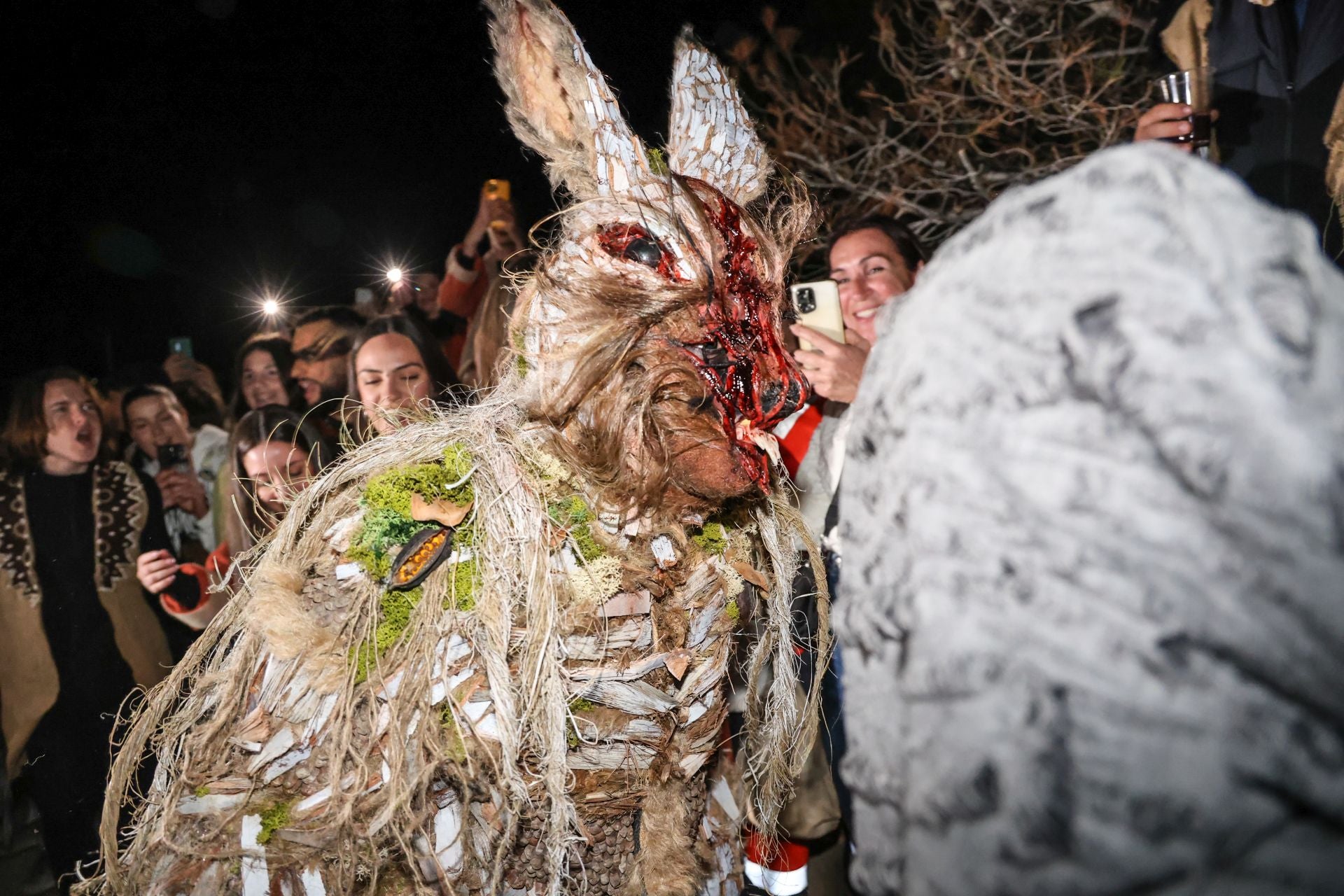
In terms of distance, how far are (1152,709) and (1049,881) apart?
12 centimetres

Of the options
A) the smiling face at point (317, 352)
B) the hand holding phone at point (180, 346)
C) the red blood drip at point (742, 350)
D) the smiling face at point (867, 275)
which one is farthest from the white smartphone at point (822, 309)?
the hand holding phone at point (180, 346)

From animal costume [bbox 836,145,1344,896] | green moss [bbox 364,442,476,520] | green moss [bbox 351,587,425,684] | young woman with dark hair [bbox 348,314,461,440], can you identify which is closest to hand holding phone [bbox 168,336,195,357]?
young woman with dark hair [bbox 348,314,461,440]

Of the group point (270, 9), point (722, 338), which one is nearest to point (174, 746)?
point (722, 338)

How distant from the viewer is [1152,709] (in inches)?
17.9

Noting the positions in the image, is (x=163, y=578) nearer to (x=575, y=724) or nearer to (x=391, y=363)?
(x=391, y=363)

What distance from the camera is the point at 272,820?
124 cm

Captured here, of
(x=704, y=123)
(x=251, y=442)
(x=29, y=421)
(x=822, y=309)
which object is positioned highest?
(x=704, y=123)

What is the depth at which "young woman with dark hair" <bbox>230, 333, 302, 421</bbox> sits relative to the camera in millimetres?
3162

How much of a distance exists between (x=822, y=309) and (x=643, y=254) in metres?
1.04

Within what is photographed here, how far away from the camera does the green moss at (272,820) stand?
123 cm

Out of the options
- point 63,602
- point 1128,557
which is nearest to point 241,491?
point 63,602

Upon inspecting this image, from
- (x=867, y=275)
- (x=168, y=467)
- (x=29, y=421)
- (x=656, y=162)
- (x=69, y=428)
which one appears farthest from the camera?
(x=168, y=467)

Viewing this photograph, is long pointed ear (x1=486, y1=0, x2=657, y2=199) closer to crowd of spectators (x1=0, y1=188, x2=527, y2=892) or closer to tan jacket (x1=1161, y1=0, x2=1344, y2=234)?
crowd of spectators (x1=0, y1=188, x2=527, y2=892)

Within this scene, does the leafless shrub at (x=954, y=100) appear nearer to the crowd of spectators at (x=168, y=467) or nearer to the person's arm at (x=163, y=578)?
the crowd of spectators at (x=168, y=467)
